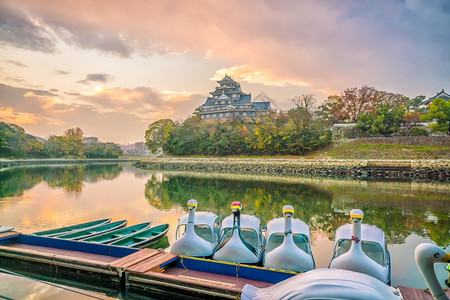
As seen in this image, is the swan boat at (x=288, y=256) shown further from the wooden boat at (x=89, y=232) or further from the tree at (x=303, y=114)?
the tree at (x=303, y=114)

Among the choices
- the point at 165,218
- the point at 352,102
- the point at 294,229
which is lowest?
the point at 165,218

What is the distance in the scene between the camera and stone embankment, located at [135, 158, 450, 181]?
25.8 metres

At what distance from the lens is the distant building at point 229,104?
56250 millimetres

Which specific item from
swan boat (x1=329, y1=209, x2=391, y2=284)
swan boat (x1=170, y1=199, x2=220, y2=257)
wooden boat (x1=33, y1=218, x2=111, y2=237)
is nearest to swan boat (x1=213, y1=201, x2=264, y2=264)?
swan boat (x1=170, y1=199, x2=220, y2=257)

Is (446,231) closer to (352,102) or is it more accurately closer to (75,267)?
(75,267)

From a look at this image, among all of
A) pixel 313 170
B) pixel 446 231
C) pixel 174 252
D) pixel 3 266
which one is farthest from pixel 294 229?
pixel 313 170

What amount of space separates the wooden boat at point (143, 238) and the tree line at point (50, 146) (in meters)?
51.4

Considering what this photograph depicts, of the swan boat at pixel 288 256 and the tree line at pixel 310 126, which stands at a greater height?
the tree line at pixel 310 126

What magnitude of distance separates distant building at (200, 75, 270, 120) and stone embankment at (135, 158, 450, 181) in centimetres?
1535

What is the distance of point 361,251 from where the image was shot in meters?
4.88

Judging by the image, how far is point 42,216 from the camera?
39.6 ft

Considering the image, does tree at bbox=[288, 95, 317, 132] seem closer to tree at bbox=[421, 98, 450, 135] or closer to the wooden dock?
tree at bbox=[421, 98, 450, 135]

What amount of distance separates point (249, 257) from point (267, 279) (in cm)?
83

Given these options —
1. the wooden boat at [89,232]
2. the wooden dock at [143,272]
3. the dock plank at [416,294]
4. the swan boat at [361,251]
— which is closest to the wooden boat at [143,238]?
the wooden boat at [89,232]
